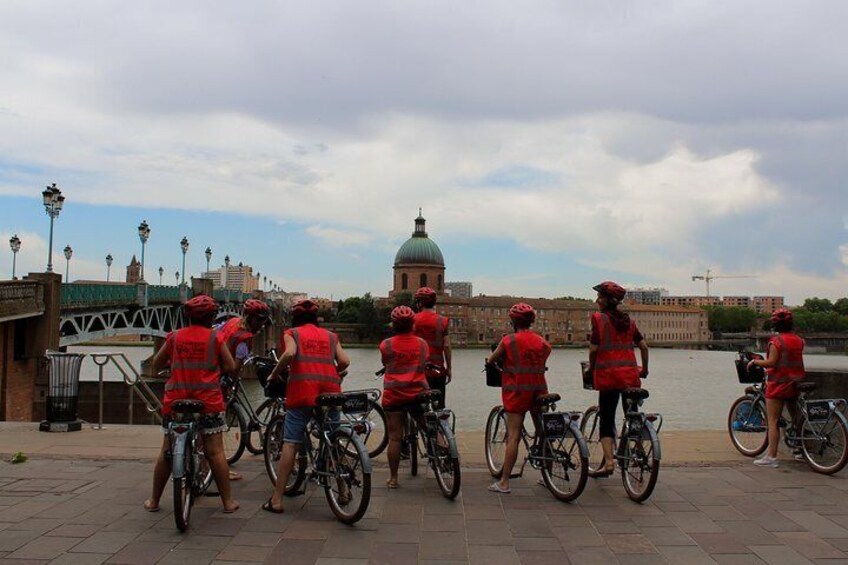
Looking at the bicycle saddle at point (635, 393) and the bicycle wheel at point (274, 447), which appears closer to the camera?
the bicycle saddle at point (635, 393)

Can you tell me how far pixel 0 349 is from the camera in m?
25.1

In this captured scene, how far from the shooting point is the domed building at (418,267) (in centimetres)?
15800

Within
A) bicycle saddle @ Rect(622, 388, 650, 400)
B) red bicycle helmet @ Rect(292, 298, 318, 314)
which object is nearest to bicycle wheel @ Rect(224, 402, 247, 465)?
red bicycle helmet @ Rect(292, 298, 318, 314)

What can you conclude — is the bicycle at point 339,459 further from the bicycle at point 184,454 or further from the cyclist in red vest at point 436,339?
the cyclist in red vest at point 436,339

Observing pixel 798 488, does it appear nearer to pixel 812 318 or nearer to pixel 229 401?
pixel 229 401

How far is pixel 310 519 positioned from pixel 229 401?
→ 240cm

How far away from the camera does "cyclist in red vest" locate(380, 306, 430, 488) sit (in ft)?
24.1

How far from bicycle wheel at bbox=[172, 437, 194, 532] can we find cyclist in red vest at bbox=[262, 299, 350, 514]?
2.43ft

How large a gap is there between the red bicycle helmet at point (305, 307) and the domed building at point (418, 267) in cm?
14825

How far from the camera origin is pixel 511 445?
285 inches

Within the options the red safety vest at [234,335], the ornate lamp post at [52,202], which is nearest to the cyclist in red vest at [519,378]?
the red safety vest at [234,335]

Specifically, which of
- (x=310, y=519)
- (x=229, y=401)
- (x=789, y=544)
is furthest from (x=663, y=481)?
(x=229, y=401)

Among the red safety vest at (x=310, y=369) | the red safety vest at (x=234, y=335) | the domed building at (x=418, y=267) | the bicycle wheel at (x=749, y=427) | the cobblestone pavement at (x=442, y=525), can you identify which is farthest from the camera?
the domed building at (x=418, y=267)

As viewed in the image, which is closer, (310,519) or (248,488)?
(310,519)
